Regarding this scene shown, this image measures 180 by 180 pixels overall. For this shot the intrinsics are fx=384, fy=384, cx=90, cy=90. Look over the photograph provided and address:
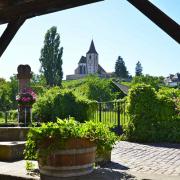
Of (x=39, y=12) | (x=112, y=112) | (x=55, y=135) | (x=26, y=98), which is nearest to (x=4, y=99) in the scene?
(x=112, y=112)

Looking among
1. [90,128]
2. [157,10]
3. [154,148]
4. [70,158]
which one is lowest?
[154,148]

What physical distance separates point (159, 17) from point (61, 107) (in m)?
11.1

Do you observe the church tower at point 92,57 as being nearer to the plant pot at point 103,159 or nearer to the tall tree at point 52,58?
the tall tree at point 52,58

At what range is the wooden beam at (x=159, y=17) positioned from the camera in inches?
157

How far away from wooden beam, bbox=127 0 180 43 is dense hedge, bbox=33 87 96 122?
1094 cm

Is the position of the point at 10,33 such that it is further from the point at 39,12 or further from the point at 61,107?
the point at 61,107

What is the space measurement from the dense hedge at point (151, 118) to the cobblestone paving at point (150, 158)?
1.13 meters

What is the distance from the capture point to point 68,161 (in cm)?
485

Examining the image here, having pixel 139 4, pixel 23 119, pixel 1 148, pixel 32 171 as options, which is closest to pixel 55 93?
pixel 23 119

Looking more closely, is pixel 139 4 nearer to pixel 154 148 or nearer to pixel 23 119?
pixel 154 148

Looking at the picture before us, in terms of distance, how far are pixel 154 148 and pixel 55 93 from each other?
589 cm

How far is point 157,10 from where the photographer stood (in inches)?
163

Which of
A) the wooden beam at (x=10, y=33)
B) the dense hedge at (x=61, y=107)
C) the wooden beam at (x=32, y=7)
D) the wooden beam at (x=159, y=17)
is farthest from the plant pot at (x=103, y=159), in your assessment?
the dense hedge at (x=61, y=107)

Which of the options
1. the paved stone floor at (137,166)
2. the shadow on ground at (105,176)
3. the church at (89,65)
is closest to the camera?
the shadow on ground at (105,176)
